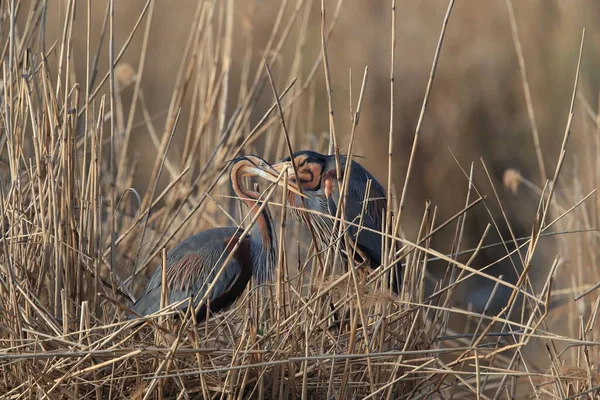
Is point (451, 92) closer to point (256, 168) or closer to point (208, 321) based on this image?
point (256, 168)

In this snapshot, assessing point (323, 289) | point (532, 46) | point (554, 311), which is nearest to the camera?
point (323, 289)

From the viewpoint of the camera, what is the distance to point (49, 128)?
8.47 ft

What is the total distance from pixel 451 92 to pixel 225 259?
3.53 m

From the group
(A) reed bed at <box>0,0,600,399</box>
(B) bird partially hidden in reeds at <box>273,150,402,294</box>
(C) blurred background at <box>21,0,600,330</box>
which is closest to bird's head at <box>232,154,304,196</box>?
(B) bird partially hidden in reeds at <box>273,150,402,294</box>

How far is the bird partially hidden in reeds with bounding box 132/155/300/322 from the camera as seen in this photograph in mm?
3158

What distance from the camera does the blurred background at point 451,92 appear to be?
5895 millimetres

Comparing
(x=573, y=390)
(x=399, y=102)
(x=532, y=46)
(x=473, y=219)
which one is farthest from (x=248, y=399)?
(x=532, y=46)

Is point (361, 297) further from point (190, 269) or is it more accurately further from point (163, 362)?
point (190, 269)

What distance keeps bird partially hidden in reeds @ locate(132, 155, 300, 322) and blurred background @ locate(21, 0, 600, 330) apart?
2173 mm

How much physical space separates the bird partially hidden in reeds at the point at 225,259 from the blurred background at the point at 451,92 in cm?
217

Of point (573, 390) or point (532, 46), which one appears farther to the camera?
point (532, 46)

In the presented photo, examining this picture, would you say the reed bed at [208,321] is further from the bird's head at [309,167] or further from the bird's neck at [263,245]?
the bird's head at [309,167]

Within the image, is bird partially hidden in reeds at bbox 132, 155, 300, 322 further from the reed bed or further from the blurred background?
the blurred background

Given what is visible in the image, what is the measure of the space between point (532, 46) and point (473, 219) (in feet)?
4.60
